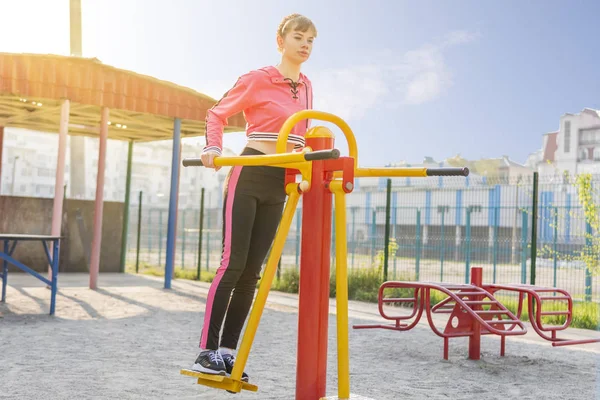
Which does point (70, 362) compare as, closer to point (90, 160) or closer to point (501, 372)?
point (501, 372)

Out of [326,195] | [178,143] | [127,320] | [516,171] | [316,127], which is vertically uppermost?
[516,171]

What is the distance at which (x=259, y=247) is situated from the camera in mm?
3186

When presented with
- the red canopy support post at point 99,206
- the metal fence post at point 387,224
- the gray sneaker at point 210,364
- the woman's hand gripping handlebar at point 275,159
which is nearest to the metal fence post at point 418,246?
the metal fence post at point 387,224

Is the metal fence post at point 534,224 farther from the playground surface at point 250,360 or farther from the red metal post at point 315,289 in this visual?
the red metal post at point 315,289

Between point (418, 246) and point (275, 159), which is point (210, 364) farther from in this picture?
point (418, 246)

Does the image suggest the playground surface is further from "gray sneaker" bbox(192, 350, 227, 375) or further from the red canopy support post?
the red canopy support post

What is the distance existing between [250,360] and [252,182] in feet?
7.44

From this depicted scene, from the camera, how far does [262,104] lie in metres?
3.12

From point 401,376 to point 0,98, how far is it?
8.29 meters

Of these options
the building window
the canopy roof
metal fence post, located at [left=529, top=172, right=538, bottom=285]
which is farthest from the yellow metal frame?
the building window

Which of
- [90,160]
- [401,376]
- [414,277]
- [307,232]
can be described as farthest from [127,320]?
[90,160]

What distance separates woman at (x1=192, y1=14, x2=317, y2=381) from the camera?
305 centimetres

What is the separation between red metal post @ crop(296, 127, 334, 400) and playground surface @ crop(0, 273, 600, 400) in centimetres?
91

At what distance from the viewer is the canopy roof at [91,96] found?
31.0 ft
